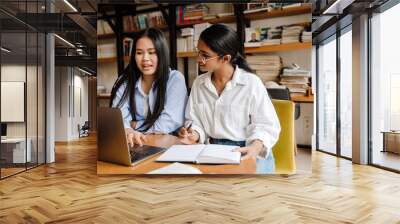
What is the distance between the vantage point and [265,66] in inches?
167

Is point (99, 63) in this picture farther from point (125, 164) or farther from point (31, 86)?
point (31, 86)

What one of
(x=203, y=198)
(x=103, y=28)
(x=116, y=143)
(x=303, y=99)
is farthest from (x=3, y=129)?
(x=303, y=99)

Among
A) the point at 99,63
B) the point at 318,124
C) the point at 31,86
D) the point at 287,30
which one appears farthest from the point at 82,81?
the point at 287,30

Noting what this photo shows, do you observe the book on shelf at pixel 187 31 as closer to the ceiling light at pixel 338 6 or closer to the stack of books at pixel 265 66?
the stack of books at pixel 265 66

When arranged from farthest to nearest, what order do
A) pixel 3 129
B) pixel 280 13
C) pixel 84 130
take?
pixel 84 130 < pixel 3 129 < pixel 280 13

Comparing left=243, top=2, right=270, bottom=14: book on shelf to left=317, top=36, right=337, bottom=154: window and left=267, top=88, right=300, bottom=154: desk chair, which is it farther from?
left=317, top=36, right=337, bottom=154: window

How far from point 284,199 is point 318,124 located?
421 centimetres

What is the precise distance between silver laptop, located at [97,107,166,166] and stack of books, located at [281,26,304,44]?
185 centimetres

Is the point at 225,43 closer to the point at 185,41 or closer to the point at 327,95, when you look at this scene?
the point at 185,41

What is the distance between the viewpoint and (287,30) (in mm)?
4266

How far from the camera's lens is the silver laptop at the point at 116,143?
4176 mm

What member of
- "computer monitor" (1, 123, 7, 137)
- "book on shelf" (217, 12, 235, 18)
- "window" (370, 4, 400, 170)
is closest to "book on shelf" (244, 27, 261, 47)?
"book on shelf" (217, 12, 235, 18)

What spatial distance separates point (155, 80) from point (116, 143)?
Answer: 2.71 ft

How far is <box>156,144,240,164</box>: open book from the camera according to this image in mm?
4086
